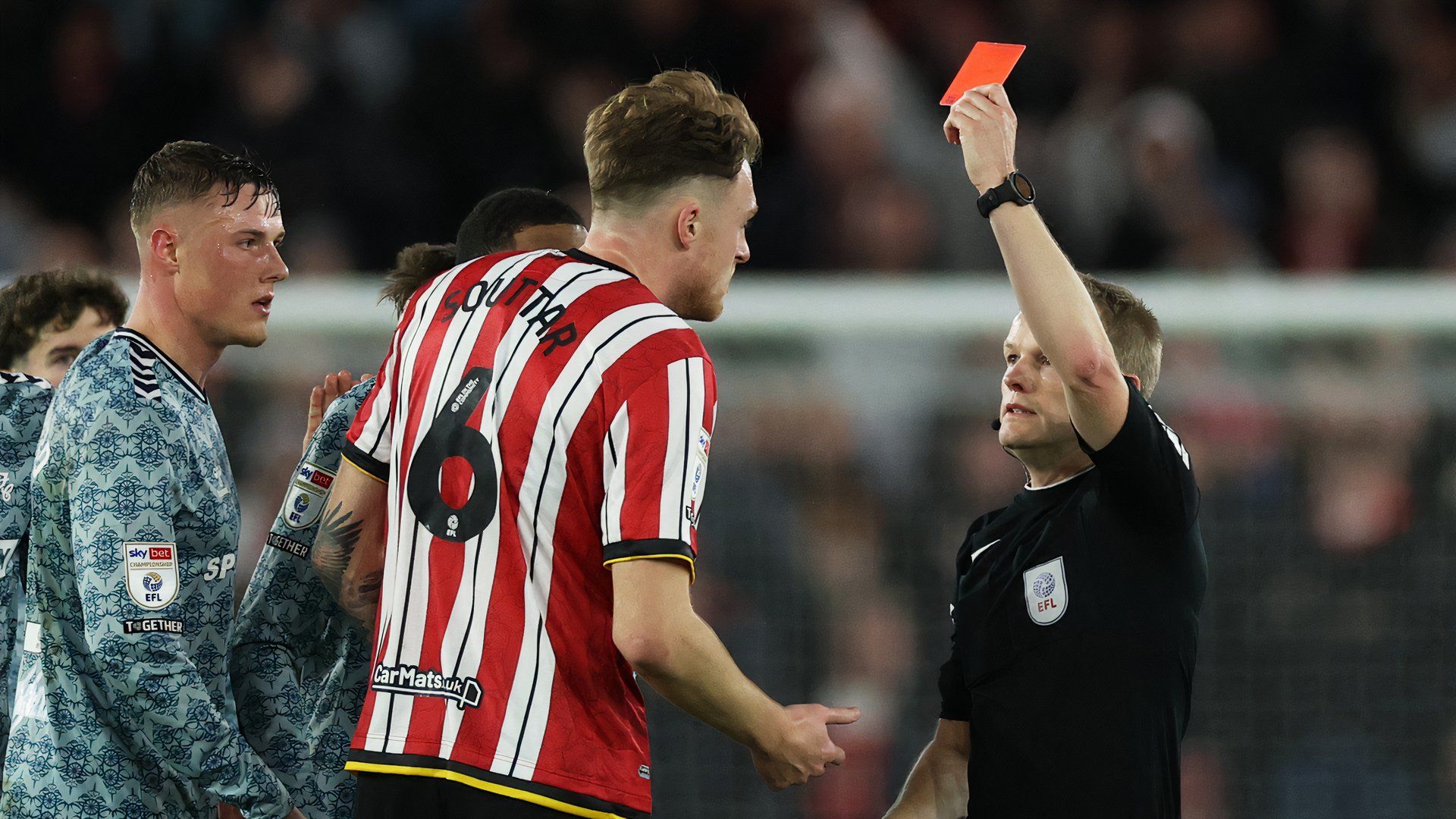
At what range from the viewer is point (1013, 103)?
23.7 feet

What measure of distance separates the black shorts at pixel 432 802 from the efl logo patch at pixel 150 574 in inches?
19.8

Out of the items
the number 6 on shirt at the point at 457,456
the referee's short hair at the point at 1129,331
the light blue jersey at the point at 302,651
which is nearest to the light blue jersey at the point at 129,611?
the light blue jersey at the point at 302,651

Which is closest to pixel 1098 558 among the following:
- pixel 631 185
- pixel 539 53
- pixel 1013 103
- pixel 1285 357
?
pixel 631 185

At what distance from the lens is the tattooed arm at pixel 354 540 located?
259cm

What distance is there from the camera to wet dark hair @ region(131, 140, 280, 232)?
2.86 meters

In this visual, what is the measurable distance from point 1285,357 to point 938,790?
3040 millimetres

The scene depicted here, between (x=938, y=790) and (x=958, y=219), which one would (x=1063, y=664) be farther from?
(x=958, y=219)

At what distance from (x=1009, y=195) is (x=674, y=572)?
802 mm

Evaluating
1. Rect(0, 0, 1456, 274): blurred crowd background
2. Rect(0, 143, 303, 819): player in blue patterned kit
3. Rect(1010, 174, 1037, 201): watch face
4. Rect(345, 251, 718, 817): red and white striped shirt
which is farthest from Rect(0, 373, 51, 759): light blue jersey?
Rect(0, 0, 1456, 274): blurred crowd background

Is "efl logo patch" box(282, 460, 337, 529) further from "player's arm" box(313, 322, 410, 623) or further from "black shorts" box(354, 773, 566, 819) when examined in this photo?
"black shorts" box(354, 773, 566, 819)

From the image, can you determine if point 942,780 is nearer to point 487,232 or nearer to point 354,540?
Result: point 354,540

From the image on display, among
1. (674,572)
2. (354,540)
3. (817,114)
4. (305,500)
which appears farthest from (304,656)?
(817,114)

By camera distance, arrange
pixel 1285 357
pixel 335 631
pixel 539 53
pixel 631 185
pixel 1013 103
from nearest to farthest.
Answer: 1. pixel 631 185
2. pixel 335 631
3. pixel 1285 357
4. pixel 1013 103
5. pixel 539 53

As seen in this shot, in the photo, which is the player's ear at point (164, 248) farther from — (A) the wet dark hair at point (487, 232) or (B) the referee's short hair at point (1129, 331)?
(B) the referee's short hair at point (1129, 331)
